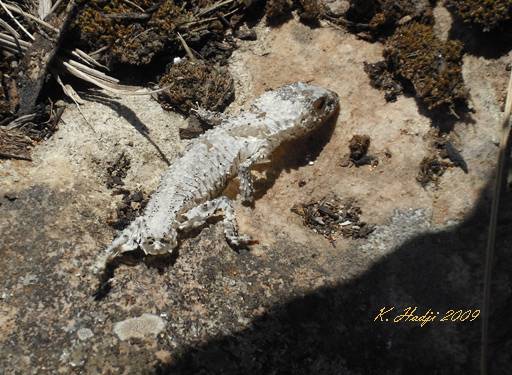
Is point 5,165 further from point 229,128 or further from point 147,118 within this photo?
point 229,128

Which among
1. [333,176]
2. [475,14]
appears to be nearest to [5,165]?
[333,176]

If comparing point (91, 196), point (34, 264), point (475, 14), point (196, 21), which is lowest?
point (34, 264)

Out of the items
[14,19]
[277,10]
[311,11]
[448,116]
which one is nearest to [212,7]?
[277,10]

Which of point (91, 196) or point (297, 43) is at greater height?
point (297, 43)

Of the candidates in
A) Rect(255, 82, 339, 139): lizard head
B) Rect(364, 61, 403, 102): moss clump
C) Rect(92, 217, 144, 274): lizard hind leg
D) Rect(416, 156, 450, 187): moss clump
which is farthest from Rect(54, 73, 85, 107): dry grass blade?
Rect(416, 156, 450, 187): moss clump

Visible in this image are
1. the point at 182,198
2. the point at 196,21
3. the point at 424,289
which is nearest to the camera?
the point at 424,289

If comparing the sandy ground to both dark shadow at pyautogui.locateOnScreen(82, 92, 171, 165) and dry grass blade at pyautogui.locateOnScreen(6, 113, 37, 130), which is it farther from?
dry grass blade at pyautogui.locateOnScreen(6, 113, 37, 130)
